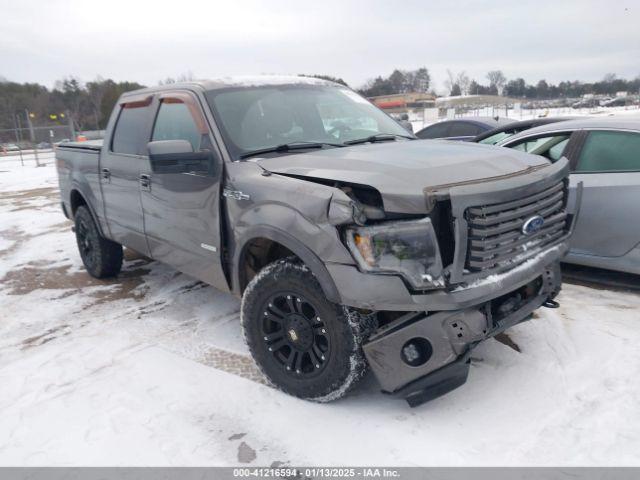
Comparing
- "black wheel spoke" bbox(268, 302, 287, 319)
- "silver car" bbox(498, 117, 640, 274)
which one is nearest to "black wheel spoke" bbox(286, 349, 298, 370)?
"black wheel spoke" bbox(268, 302, 287, 319)

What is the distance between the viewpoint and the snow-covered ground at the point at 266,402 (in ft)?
8.77

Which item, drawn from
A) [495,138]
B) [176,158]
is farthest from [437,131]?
[176,158]

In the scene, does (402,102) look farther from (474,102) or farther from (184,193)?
(184,193)

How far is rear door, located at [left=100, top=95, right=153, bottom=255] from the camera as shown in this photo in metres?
4.48

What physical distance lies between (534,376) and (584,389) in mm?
285

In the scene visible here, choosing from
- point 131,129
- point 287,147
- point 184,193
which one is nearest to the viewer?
point 287,147

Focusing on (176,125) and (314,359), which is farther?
(176,125)

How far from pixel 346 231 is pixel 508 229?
2.75ft

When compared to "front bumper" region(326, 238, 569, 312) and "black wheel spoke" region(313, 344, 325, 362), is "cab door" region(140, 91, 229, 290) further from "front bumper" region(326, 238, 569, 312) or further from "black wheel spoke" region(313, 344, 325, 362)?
"front bumper" region(326, 238, 569, 312)

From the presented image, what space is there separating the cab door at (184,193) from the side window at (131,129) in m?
0.21

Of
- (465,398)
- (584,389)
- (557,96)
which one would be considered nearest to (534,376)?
(584,389)

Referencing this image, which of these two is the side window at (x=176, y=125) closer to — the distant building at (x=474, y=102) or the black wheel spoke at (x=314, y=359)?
the black wheel spoke at (x=314, y=359)

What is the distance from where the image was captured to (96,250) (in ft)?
18.3

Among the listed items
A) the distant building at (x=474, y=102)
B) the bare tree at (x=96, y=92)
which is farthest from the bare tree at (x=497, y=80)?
the bare tree at (x=96, y=92)
